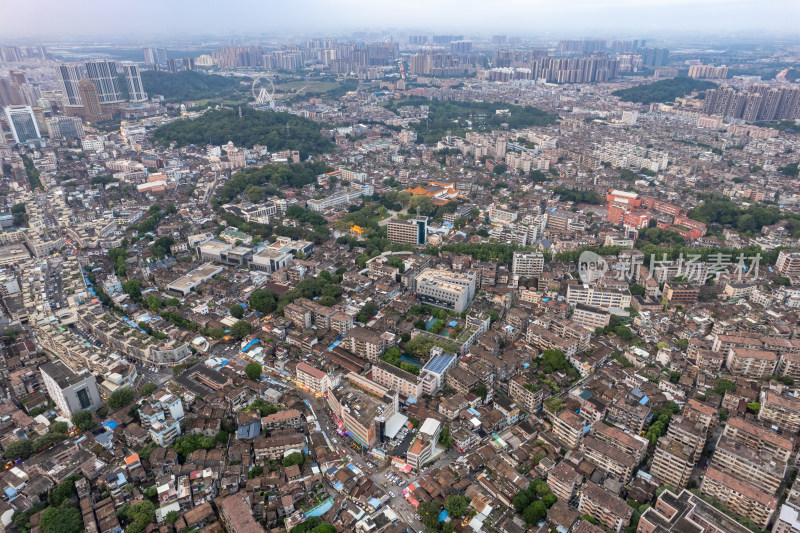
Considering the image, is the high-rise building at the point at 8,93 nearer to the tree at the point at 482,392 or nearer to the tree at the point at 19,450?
the tree at the point at 19,450

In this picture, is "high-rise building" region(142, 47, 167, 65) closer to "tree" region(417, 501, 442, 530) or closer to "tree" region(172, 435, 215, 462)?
"tree" region(172, 435, 215, 462)

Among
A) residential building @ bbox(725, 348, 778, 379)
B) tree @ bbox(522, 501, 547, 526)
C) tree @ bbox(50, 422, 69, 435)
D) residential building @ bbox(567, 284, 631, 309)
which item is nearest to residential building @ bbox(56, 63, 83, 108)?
tree @ bbox(50, 422, 69, 435)

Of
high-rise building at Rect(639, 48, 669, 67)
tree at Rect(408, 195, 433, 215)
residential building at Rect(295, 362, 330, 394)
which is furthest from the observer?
high-rise building at Rect(639, 48, 669, 67)

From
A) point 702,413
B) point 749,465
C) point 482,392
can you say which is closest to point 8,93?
point 482,392

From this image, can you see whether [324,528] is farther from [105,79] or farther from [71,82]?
[105,79]

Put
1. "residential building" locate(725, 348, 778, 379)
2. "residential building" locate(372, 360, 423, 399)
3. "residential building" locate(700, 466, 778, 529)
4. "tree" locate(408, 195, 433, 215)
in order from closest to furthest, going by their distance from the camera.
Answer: "residential building" locate(700, 466, 778, 529) < "residential building" locate(372, 360, 423, 399) < "residential building" locate(725, 348, 778, 379) < "tree" locate(408, 195, 433, 215)

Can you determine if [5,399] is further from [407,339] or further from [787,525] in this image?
[787,525]

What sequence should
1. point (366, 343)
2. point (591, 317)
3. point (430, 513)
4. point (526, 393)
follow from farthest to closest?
point (591, 317)
point (366, 343)
point (526, 393)
point (430, 513)

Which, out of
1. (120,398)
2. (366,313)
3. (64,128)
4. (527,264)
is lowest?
(366,313)
